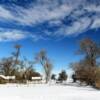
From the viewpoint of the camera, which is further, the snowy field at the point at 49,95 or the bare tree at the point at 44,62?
the bare tree at the point at 44,62

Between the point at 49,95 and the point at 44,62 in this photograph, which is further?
the point at 44,62

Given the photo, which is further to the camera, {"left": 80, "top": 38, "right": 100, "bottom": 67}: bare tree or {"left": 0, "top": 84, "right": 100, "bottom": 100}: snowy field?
Answer: {"left": 80, "top": 38, "right": 100, "bottom": 67}: bare tree

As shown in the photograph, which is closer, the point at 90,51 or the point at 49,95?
the point at 49,95

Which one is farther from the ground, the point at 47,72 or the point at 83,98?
the point at 47,72

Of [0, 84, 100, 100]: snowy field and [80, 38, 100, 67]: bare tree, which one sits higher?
[80, 38, 100, 67]: bare tree

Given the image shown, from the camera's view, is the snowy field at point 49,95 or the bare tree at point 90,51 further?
the bare tree at point 90,51

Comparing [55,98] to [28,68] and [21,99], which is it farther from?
[28,68]

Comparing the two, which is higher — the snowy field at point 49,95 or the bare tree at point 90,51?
the bare tree at point 90,51

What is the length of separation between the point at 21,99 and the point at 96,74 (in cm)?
2602

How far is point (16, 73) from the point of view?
63.7 meters

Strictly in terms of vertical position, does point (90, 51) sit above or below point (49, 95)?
above

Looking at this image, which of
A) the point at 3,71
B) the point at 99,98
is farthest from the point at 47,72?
the point at 99,98

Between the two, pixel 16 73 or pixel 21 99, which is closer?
pixel 21 99

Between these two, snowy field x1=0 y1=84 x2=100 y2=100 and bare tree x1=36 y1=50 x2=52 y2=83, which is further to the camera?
bare tree x1=36 y1=50 x2=52 y2=83
